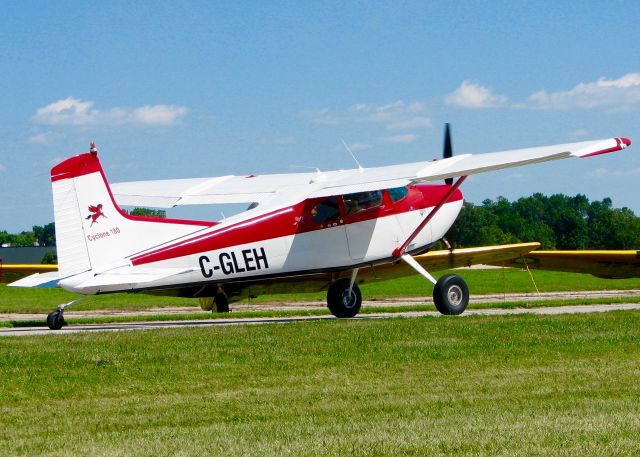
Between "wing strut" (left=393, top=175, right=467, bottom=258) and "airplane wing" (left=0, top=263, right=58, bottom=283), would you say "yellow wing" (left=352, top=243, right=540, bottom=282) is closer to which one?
"wing strut" (left=393, top=175, right=467, bottom=258)

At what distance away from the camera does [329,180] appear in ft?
64.4

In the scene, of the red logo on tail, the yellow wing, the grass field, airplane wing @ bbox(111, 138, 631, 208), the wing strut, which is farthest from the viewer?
the grass field

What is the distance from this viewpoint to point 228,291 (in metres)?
18.9

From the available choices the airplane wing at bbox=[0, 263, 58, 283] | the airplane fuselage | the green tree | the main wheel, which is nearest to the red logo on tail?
the airplane fuselage

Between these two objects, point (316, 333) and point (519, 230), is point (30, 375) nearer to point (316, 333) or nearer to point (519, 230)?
point (316, 333)

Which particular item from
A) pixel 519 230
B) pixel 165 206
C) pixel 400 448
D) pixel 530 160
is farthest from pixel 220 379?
pixel 519 230

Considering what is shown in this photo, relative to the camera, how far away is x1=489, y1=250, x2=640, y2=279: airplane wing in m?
24.9

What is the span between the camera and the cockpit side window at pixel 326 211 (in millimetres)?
18375

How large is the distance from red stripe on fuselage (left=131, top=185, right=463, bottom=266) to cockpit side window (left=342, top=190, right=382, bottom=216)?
115mm

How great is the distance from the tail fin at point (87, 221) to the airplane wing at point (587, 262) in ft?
34.2

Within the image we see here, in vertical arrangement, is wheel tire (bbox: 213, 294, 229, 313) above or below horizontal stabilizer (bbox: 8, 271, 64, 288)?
below

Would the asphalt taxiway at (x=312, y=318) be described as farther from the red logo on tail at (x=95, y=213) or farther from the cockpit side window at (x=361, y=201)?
the red logo on tail at (x=95, y=213)

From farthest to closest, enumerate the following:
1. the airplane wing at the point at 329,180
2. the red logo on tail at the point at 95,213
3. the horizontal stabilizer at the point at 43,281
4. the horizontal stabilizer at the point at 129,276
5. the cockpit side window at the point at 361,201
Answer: the cockpit side window at the point at 361,201 → the airplane wing at the point at 329,180 → the horizontal stabilizer at the point at 43,281 → the red logo on tail at the point at 95,213 → the horizontal stabilizer at the point at 129,276

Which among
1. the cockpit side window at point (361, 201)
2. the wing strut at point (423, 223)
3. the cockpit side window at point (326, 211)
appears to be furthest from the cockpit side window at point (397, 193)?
the cockpit side window at point (326, 211)
